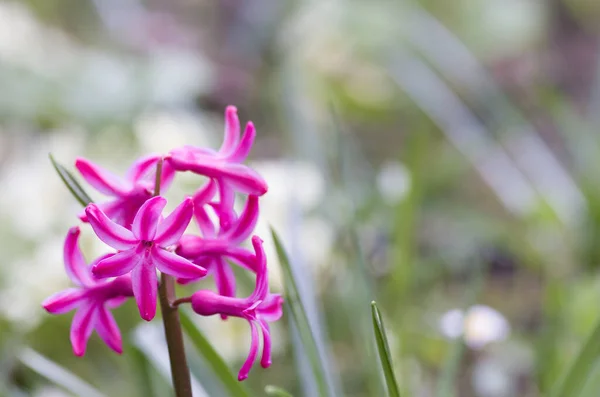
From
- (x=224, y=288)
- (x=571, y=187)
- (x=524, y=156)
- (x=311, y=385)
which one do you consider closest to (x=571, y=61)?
(x=524, y=156)

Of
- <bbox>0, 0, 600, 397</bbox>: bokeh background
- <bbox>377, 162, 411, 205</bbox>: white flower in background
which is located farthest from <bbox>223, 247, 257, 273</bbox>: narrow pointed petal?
<bbox>377, 162, 411, 205</bbox>: white flower in background

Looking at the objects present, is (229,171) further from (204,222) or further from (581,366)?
(581,366)

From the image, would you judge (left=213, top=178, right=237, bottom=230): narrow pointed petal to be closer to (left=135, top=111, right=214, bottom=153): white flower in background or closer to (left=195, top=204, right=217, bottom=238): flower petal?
(left=195, top=204, right=217, bottom=238): flower petal

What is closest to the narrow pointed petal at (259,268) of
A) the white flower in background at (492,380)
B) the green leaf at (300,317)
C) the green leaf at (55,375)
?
the green leaf at (300,317)

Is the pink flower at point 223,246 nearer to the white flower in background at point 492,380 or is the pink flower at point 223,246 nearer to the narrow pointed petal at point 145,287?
the narrow pointed petal at point 145,287

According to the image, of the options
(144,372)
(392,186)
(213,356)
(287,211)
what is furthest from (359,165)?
(213,356)

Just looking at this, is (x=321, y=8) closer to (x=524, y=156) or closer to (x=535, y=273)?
(x=524, y=156)
